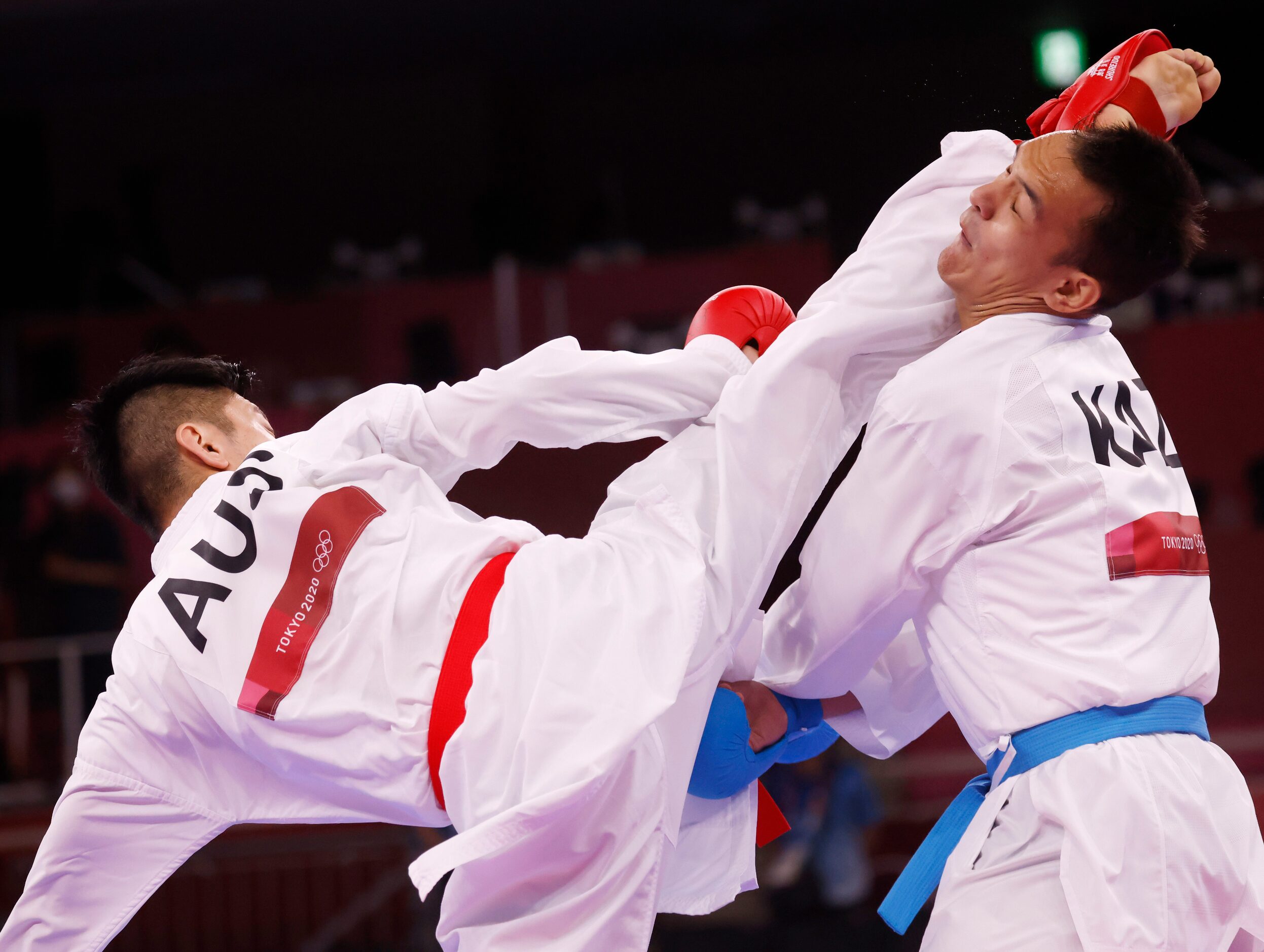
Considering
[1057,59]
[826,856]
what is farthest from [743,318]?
[826,856]

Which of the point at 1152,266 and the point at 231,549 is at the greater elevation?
the point at 1152,266

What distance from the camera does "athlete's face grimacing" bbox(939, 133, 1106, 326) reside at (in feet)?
6.82

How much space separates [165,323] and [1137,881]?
772cm

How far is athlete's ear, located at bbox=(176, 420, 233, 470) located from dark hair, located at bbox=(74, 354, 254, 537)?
23mm

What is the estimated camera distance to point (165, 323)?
841 cm

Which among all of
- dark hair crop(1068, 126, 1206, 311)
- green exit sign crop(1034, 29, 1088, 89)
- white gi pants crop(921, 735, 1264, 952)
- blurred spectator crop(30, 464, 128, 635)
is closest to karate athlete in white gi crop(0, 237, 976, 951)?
dark hair crop(1068, 126, 1206, 311)

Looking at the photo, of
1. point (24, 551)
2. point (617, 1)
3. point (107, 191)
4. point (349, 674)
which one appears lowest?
point (24, 551)

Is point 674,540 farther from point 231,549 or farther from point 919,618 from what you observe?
point 231,549

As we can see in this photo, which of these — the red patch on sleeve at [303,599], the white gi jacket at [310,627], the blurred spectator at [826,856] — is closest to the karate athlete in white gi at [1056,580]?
the white gi jacket at [310,627]

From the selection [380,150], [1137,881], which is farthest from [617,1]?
[1137,881]

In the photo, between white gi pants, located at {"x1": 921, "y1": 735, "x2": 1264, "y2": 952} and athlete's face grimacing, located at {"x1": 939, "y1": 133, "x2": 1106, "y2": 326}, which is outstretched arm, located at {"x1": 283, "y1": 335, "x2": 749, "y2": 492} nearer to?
athlete's face grimacing, located at {"x1": 939, "y1": 133, "x2": 1106, "y2": 326}

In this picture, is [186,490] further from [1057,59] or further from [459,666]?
[1057,59]

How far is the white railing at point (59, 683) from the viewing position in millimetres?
6227

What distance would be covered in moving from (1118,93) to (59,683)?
19.1 feet
